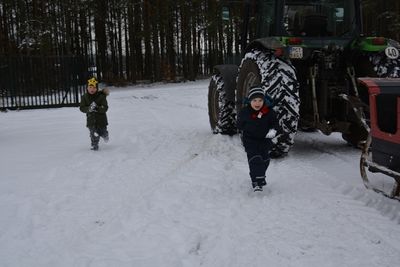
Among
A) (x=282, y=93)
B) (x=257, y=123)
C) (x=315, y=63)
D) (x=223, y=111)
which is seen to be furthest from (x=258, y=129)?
(x=223, y=111)

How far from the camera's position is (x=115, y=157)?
Answer: 7281 mm

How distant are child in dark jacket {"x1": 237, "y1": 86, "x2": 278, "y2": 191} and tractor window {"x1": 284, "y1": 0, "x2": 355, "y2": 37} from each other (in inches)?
82.7

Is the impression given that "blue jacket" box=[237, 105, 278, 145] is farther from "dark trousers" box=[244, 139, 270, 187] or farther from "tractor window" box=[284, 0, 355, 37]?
"tractor window" box=[284, 0, 355, 37]

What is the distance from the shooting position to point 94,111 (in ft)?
26.6

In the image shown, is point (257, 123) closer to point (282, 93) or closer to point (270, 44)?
point (282, 93)

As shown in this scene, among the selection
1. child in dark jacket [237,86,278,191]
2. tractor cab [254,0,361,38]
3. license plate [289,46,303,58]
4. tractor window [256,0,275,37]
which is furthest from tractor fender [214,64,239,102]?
child in dark jacket [237,86,278,191]

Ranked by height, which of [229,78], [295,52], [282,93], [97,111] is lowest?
[97,111]

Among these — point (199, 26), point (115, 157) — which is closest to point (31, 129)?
point (115, 157)

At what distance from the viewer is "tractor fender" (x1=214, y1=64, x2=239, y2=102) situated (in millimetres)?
8281

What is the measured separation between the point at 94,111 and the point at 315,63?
3.78 m

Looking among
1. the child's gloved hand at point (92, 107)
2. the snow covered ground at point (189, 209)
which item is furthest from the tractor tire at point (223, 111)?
the child's gloved hand at point (92, 107)

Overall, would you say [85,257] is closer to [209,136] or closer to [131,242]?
[131,242]

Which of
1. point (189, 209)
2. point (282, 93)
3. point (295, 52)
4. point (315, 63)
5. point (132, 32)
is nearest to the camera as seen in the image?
point (189, 209)

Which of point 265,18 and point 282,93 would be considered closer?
point 282,93
